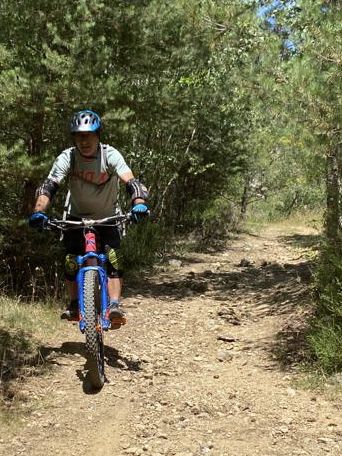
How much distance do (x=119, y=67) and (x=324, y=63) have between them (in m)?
3.42

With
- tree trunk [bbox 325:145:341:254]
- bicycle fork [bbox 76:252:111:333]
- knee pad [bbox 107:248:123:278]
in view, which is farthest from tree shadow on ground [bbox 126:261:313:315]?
bicycle fork [bbox 76:252:111:333]

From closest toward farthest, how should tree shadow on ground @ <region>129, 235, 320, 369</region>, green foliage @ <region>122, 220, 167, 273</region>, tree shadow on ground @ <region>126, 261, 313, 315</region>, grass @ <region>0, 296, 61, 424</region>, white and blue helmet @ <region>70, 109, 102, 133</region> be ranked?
1. grass @ <region>0, 296, 61, 424</region>
2. white and blue helmet @ <region>70, 109, 102, 133</region>
3. tree shadow on ground @ <region>129, 235, 320, 369</region>
4. tree shadow on ground @ <region>126, 261, 313, 315</region>
5. green foliage @ <region>122, 220, 167, 273</region>

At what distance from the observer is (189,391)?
452 cm

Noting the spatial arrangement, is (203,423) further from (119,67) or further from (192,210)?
(192,210)

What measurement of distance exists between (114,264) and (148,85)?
3.53 metres

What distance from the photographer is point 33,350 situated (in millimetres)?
5148

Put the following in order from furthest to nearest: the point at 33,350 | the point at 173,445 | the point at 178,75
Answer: the point at 178,75, the point at 33,350, the point at 173,445

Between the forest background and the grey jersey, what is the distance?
1478 millimetres

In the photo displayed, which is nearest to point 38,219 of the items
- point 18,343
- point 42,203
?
point 42,203

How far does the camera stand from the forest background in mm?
4762

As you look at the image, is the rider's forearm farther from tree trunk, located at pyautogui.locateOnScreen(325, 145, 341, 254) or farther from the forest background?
tree trunk, located at pyautogui.locateOnScreen(325, 145, 341, 254)

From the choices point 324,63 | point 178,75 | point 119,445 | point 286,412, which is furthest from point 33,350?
point 178,75

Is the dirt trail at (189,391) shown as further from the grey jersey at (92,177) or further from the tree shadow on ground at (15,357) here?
the grey jersey at (92,177)

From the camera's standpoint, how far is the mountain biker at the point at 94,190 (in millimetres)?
4594
